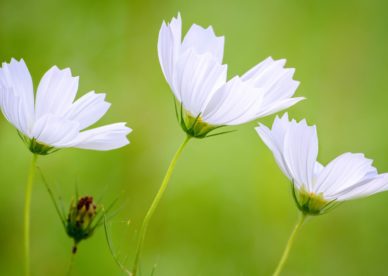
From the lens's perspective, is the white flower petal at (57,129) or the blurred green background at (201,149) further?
the blurred green background at (201,149)

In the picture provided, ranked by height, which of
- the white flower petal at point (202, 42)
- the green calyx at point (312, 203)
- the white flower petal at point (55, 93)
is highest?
the white flower petal at point (202, 42)

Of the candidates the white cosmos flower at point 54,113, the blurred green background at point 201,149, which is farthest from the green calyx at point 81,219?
the blurred green background at point 201,149

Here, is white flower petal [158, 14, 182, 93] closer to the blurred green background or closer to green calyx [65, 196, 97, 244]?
green calyx [65, 196, 97, 244]

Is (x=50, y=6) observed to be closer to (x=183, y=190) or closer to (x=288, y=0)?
(x=183, y=190)

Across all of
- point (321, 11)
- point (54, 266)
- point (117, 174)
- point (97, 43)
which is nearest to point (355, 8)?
point (321, 11)

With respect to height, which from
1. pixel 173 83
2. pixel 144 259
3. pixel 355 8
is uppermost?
pixel 355 8

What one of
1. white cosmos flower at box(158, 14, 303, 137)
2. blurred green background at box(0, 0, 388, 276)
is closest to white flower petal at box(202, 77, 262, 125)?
white cosmos flower at box(158, 14, 303, 137)

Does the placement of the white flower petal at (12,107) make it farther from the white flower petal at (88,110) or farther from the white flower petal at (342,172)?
the white flower petal at (342,172)
